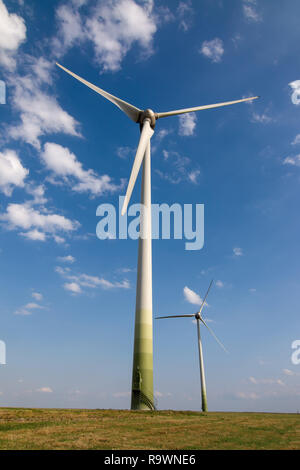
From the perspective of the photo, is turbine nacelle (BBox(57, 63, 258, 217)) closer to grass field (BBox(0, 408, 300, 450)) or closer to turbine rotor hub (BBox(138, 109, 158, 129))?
turbine rotor hub (BBox(138, 109, 158, 129))

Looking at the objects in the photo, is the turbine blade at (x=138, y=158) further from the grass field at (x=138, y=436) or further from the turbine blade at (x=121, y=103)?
the grass field at (x=138, y=436)

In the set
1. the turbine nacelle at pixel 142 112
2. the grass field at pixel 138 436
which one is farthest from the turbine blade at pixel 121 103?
the grass field at pixel 138 436

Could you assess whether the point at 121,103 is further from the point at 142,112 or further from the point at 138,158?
the point at 138,158

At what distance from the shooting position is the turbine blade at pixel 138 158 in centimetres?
3801

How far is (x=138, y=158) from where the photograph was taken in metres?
45.5

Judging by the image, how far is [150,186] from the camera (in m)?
50.3

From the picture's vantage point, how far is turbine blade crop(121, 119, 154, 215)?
3801cm

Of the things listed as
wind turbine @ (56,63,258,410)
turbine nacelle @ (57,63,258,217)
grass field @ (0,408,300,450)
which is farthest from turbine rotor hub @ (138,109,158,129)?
grass field @ (0,408,300,450)

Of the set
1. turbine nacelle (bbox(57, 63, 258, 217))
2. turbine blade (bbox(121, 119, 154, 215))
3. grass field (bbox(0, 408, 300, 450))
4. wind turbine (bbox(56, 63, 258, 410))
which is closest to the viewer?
grass field (bbox(0, 408, 300, 450))

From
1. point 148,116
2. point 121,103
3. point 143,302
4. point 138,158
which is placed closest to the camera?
point 143,302

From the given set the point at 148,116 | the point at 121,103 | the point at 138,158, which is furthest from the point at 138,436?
the point at 121,103
